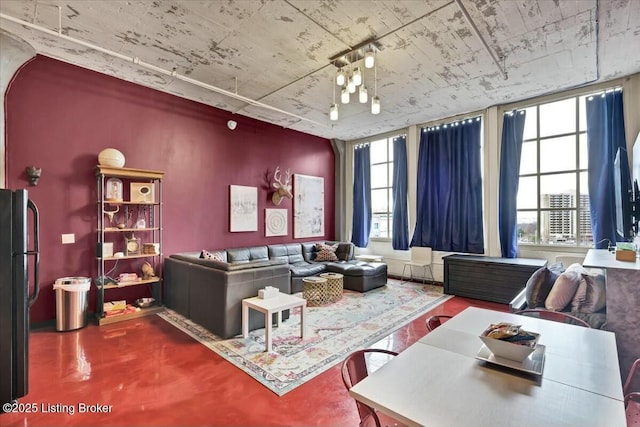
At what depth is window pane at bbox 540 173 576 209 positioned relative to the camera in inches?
196

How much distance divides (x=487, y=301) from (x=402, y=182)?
9.71 ft

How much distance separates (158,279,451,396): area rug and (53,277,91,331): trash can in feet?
3.06

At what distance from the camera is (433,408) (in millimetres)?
1085

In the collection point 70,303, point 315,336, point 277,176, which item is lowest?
point 315,336

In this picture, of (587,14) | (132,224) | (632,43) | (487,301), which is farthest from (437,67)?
(132,224)

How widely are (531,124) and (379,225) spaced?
366 cm

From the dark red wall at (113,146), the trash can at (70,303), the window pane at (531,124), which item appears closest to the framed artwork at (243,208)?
the dark red wall at (113,146)

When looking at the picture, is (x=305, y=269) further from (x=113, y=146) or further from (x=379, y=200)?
(x=113, y=146)

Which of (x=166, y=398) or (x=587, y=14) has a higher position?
(x=587, y=14)

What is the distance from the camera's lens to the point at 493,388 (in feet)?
3.99

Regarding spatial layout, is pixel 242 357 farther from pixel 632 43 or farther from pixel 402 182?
pixel 632 43

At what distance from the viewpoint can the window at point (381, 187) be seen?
7.38 m

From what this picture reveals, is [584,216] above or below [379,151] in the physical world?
below

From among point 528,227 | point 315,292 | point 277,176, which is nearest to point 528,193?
point 528,227
